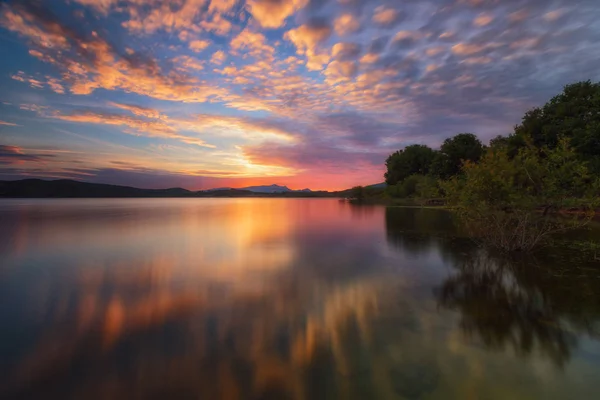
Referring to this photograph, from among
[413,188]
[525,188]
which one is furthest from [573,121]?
[413,188]

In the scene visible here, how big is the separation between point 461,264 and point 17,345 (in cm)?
1702

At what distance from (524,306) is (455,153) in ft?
267

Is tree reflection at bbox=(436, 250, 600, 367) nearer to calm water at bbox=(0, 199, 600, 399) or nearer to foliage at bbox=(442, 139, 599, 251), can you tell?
calm water at bbox=(0, 199, 600, 399)

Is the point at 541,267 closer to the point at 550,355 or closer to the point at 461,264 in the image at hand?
the point at 461,264

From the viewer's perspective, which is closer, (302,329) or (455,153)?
(302,329)

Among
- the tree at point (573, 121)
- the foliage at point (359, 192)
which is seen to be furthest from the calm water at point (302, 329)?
the foliage at point (359, 192)

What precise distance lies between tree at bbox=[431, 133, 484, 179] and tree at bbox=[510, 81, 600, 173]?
33.4m

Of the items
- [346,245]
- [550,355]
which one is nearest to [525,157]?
[346,245]

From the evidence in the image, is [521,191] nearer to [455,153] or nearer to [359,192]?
[455,153]

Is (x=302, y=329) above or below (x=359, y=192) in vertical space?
below

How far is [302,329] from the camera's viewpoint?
26.4ft

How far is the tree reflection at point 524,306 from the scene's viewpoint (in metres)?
7.25

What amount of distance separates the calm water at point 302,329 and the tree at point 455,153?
241 feet

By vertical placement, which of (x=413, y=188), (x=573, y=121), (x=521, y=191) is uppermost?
Result: (x=573, y=121)
